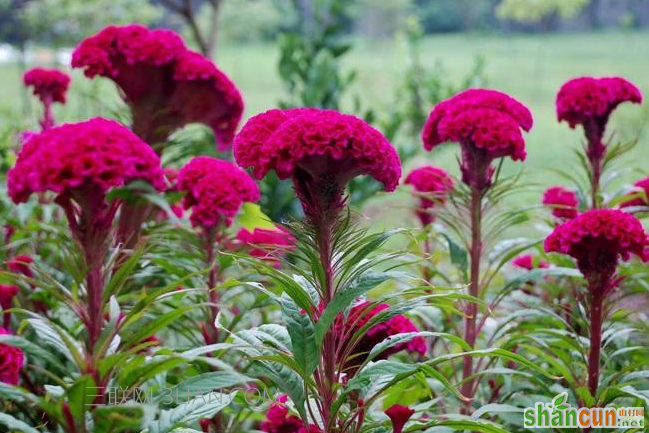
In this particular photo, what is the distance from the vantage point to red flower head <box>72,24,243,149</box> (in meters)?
1.51

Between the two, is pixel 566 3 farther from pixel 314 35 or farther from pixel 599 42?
pixel 314 35

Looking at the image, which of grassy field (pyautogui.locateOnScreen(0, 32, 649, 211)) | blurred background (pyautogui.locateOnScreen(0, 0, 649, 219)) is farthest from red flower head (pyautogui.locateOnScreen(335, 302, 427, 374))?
grassy field (pyautogui.locateOnScreen(0, 32, 649, 211))

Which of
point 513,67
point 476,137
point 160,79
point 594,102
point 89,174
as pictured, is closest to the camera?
point 89,174

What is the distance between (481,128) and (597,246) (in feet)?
0.86

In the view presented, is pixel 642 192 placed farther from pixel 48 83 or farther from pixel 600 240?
pixel 48 83

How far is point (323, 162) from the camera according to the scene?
3.06 feet

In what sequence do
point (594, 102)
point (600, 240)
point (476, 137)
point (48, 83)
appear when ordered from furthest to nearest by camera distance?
1. point (48, 83)
2. point (594, 102)
3. point (476, 137)
4. point (600, 240)

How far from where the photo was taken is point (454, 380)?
60.1 inches

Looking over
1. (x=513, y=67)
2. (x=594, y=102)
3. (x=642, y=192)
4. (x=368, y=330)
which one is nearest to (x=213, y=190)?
(x=368, y=330)

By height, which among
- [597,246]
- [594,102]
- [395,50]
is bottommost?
[597,246]

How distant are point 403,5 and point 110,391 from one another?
972 centimetres

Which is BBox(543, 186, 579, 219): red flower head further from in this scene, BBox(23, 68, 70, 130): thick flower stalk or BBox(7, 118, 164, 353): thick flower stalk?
BBox(23, 68, 70, 130): thick flower stalk

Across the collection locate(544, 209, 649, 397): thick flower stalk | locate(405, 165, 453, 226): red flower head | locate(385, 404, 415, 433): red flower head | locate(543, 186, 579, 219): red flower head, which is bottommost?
locate(385, 404, 415, 433): red flower head

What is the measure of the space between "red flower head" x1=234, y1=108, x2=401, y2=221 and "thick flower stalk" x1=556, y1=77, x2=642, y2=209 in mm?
650
